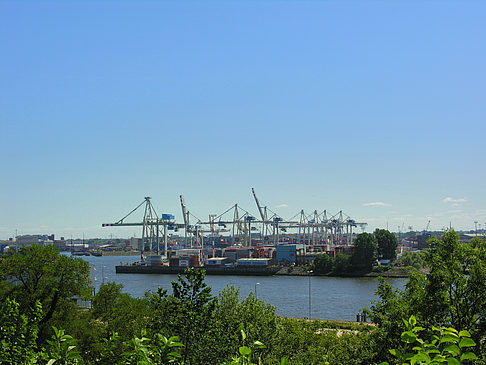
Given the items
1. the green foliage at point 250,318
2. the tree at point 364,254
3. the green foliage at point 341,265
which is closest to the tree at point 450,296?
the green foliage at point 250,318

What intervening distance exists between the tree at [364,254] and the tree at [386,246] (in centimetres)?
424

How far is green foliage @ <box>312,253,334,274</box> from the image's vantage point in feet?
186

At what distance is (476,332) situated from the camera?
865cm

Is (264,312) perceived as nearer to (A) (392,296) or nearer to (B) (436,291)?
Answer: (A) (392,296)

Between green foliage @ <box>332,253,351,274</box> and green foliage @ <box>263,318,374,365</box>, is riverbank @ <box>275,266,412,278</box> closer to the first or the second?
green foliage @ <box>332,253,351,274</box>

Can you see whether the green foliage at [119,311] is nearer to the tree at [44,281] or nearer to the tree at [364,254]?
the tree at [44,281]

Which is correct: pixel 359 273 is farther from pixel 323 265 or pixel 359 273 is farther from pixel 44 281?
pixel 44 281

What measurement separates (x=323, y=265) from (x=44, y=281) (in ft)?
154

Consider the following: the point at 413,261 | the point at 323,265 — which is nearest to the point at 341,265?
the point at 323,265

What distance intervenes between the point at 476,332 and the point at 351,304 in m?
23.2

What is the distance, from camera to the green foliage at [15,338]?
14.1 feet

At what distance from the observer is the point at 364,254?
55.5 m

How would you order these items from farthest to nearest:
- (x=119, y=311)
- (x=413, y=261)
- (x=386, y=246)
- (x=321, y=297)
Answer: (x=386, y=246), (x=413, y=261), (x=321, y=297), (x=119, y=311)

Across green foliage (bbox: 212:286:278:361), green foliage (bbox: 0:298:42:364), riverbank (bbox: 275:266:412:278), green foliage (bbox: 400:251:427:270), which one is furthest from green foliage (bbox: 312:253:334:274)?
green foliage (bbox: 0:298:42:364)
